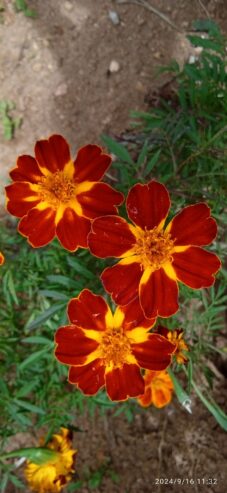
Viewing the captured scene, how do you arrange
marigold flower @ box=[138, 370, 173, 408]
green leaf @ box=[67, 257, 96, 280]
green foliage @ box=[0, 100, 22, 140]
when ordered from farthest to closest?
green foliage @ box=[0, 100, 22, 140], marigold flower @ box=[138, 370, 173, 408], green leaf @ box=[67, 257, 96, 280]

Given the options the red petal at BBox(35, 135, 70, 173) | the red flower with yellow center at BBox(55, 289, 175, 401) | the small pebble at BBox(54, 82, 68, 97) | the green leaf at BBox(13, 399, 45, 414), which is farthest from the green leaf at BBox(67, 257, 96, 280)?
the small pebble at BBox(54, 82, 68, 97)

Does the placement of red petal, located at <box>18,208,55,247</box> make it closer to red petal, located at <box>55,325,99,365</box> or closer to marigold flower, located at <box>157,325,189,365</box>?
red petal, located at <box>55,325,99,365</box>

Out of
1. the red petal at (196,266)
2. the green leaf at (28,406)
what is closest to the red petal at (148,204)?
the red petal at (196,266)

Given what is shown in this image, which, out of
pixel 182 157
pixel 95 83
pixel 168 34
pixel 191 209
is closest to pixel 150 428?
pixel 182 157

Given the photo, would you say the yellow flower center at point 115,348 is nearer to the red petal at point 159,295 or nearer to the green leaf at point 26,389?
the red petal at point 159,295

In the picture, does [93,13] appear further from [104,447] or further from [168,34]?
[104,447]

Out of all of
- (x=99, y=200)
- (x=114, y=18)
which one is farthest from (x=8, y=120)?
(x=99, y=200)
